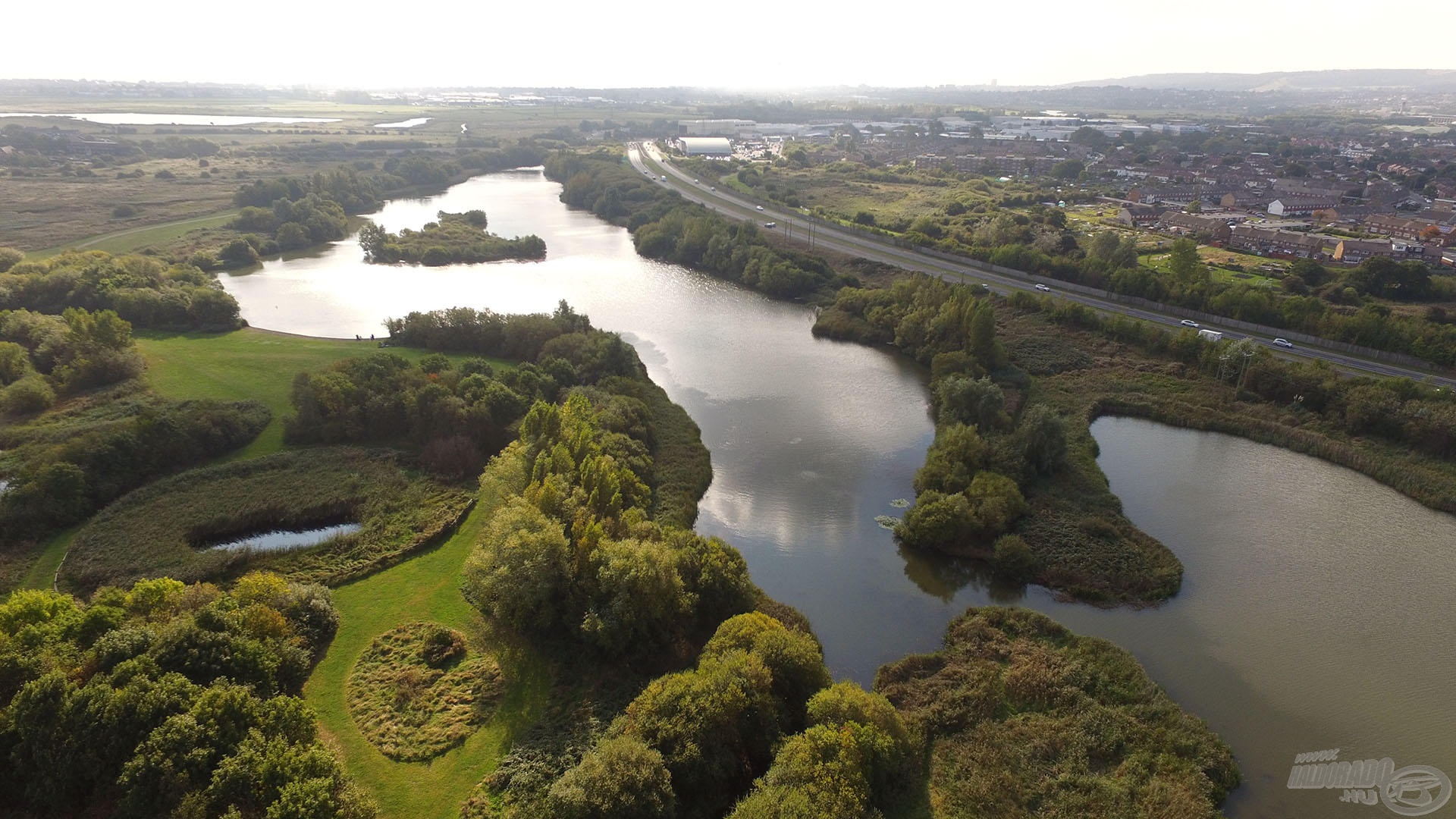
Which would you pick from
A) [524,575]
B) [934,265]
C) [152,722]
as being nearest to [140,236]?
[152,722]

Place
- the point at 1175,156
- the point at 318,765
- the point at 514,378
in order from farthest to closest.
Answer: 1. the point at 1175,156
2. the point at 514,378
3. the point at 318,765

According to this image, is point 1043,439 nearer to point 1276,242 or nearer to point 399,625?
point 399,625

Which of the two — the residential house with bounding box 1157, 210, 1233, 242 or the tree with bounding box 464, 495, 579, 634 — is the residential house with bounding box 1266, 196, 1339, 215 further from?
the tree with bounding box 464, 495, 579, 634

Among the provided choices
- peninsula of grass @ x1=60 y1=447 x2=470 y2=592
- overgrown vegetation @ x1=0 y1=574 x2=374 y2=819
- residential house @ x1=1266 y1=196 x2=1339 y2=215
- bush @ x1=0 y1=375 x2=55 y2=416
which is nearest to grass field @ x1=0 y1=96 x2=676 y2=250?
bush @ x1=0 y1=375 x2=55 y2=416

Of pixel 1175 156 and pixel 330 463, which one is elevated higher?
pixel 1175 156

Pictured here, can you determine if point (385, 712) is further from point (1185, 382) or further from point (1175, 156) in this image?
point (1175, 156)

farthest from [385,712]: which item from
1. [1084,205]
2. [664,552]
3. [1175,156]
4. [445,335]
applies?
[1175,156]
